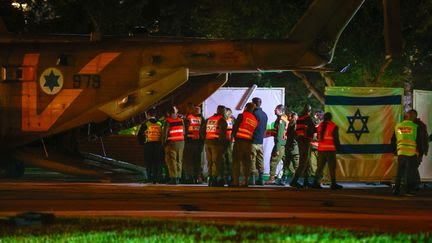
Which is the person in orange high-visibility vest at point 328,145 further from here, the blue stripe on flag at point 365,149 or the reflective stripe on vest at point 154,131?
the reflective stripe on vest at point 154,131

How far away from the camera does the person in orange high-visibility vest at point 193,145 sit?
20.5 meters

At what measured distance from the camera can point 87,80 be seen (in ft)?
66.9

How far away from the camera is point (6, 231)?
1018 centimetres

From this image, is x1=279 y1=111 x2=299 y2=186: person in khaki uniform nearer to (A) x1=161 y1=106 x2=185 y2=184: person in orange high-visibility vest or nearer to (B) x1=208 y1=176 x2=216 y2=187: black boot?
(B) x1=208 y1=176 x2=216 y2=187: black boot

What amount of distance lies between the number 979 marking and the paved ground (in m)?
2.67

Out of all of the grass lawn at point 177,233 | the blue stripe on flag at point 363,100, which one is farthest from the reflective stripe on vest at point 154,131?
the grass lawn at point 177,233

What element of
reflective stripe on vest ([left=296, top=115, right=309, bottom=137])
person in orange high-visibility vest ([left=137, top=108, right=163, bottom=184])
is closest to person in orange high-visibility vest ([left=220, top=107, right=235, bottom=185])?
reflective stripe on vest ([left=296, top=115, right=309, bottom=137])

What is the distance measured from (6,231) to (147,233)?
1727mm

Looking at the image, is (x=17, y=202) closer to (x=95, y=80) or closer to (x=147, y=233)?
(x=147, y=233)

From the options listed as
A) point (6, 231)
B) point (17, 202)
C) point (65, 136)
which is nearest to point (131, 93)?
point (65, 136)

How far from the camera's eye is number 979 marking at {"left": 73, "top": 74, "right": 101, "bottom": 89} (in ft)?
66.8

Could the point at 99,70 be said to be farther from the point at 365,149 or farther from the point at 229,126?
the point at 365,149

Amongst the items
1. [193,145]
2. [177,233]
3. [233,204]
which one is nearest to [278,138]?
[193,145]

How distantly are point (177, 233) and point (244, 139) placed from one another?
934 centimetres
